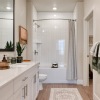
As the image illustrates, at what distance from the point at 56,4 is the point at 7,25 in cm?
249

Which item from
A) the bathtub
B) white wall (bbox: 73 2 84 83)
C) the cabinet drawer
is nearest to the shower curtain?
white wall (bbox: 73 2 84 83)

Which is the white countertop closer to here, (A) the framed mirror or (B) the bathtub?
(A) the framed mirror

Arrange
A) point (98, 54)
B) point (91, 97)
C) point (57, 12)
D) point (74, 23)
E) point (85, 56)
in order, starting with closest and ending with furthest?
point (98, 54)
point (91, 97)
point (85, 56)
point (74, 23)
point (57, 12)

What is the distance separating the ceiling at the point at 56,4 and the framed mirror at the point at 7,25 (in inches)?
69.5

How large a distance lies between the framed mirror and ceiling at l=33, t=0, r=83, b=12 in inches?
69.5

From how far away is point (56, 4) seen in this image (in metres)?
5.31

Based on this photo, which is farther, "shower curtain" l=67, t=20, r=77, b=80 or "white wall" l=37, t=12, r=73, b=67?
"white wall" l=37, t=12, r=73, b=67

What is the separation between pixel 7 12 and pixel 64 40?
3.42 meters

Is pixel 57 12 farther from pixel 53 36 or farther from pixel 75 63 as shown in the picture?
pixel 75 63

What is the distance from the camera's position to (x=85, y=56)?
16.2 feet

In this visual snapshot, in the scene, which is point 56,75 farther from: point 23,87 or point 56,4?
point 23,87

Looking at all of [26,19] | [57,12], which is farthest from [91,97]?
[57,12]

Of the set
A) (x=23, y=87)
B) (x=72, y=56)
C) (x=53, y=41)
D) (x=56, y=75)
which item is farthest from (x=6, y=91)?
(x=53, y=41)

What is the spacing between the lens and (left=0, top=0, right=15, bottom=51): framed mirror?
3055 millimetres
